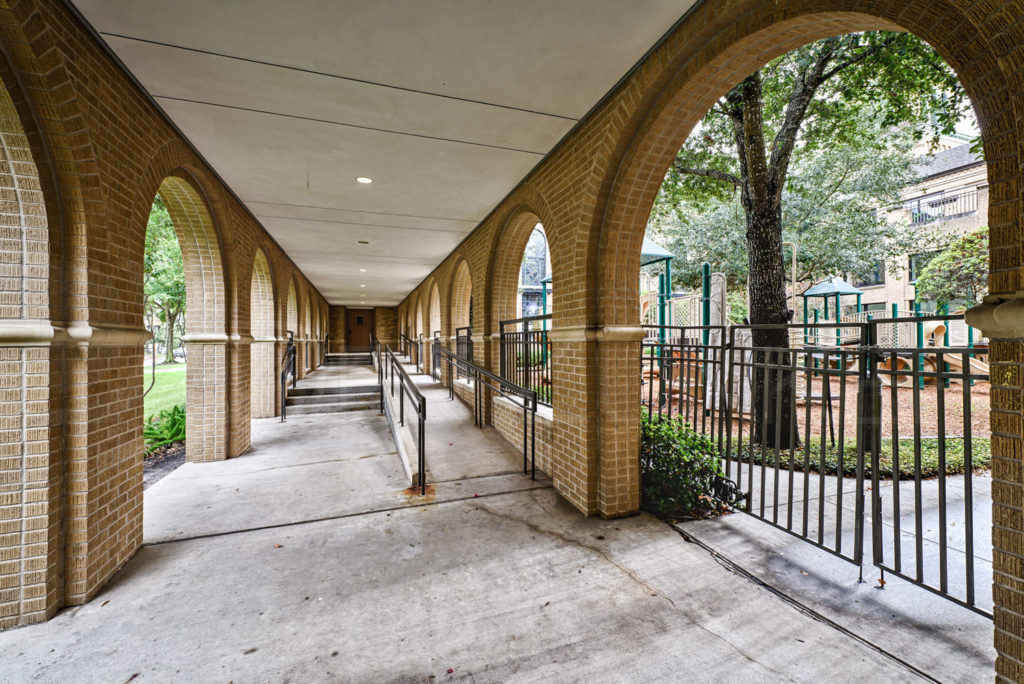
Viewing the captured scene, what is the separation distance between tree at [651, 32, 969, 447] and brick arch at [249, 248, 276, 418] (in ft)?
24.0

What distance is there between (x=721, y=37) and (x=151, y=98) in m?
3.94

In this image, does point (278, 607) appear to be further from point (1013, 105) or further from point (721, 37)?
point (721, 37)

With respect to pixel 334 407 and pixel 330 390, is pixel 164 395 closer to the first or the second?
pixel 330 390

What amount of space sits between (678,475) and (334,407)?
6.86m

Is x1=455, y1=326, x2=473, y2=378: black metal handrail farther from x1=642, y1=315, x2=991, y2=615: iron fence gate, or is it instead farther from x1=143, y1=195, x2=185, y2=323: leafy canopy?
x1=143, y1=195, x2=185, y2=323: leafy canopy

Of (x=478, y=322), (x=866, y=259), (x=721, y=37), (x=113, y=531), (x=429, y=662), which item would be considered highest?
(x=866, y=259)

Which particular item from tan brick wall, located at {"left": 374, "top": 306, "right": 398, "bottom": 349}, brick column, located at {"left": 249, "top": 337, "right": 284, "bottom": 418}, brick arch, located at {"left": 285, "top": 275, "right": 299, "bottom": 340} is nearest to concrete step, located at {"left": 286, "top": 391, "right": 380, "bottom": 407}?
brick column, located at {"left": 249, "top": 337, "right": 284, "bottom": 418}

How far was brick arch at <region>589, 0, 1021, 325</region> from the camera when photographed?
1.43 meters

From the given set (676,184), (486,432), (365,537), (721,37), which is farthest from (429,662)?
(676,184)

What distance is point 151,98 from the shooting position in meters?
3.04

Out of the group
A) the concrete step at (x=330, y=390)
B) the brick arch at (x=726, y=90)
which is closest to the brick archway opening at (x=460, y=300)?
the concrete step at (x=330, y=390)

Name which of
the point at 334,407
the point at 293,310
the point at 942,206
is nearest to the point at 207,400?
the point at 334,407

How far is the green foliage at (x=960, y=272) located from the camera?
11.8 m

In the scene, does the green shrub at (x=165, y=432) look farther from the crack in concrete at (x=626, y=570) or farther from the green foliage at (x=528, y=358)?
the crack in concrete at (x=626, y=570)
